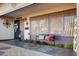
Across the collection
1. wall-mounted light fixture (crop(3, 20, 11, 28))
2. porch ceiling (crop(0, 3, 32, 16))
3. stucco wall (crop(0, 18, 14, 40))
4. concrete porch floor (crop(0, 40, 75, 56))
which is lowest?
concrete porch floor (crop(0, 40, 75, 56))

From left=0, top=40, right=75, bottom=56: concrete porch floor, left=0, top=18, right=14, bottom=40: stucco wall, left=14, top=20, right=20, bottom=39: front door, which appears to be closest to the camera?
left=0, top=40, right=75, bottom=56: concrete porch floor

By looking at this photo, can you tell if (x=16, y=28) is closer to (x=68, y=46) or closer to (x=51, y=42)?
(x=51, y=42)

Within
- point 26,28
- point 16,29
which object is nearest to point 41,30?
point 26,28

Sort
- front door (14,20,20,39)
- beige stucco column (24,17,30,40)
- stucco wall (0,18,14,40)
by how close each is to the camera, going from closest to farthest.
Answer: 1. beige stucco column (24,17,30,40)
2. stucco wall (0,18,14,40)
3. front door (14,20,20,39)

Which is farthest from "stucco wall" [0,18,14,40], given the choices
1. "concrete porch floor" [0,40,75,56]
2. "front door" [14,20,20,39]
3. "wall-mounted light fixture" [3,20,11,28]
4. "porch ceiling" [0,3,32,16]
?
"concrete porch floor" [0,40,75,56]

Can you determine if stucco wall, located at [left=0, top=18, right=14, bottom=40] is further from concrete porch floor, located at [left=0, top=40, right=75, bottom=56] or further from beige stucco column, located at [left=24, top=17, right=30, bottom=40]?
concrete porch floor, located at [left=0, top=40, right=75, bottom=56]

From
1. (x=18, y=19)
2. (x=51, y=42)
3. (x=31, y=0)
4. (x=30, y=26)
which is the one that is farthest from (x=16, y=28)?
(x=31, y=0)

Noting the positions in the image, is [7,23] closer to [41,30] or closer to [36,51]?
[41,30]

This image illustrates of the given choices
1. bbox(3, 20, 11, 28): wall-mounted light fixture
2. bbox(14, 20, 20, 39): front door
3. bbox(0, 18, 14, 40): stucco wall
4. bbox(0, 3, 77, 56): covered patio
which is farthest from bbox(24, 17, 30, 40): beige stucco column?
bbox(3, 20, 11, 28): wall-mounted light fixture

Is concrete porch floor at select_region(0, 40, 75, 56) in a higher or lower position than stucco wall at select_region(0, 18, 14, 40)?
lower

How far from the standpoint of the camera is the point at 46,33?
7816 mm

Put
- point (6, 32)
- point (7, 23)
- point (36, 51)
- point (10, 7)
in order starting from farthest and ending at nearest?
point (7, 23) < point (6, 32) < point (10, 7) < point (36, 51)

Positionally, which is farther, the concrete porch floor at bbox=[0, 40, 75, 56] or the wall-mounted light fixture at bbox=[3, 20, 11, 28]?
the wall-mounted light fixture at bbox=[3, 20, 11, 28]

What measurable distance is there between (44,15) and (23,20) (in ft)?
9.03
